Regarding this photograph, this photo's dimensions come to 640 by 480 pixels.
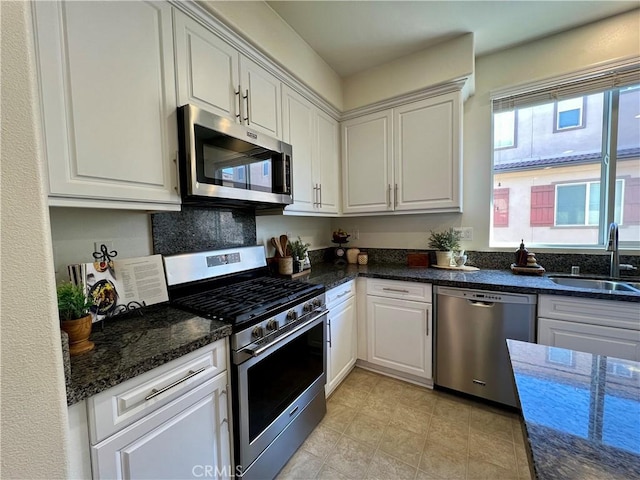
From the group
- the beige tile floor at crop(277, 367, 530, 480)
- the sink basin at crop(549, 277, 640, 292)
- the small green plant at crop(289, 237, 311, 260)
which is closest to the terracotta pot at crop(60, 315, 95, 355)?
the beige tile floor at crop(277, 367, 530, 480)

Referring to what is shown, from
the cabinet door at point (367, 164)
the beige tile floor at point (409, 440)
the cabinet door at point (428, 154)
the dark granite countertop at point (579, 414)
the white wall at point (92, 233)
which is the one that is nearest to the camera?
the dark granite countertop at point (579, 414)

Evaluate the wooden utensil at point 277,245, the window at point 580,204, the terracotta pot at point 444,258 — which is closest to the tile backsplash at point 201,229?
the wooden utensil at point 277,245

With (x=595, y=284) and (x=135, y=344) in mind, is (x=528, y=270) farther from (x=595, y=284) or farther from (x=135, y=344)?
(x=135, y=344)

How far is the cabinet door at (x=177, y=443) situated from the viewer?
80 cm

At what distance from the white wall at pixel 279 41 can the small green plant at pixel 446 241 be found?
155cm

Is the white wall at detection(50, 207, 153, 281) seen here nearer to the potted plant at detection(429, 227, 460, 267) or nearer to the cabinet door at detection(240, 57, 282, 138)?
the cabinet door at detection(240, 57, 282, 138)

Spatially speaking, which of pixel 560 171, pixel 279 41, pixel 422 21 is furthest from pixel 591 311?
pixel 279 41

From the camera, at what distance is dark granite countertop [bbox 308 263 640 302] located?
153 centimetres

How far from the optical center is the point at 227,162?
141cm

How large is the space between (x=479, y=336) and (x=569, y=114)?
1937 mm

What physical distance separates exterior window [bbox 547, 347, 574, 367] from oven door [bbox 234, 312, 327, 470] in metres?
1.06

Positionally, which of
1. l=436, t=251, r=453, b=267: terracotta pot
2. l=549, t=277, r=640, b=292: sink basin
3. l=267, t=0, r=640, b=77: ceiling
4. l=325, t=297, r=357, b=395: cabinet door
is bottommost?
l=325, t=297, r=357, b=395: cabinet door

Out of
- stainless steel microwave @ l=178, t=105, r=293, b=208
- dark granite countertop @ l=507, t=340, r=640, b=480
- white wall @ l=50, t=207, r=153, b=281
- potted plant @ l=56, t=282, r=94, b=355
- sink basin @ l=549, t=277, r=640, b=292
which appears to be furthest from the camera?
sink basin @ l=549, t=277, r=640, b=292

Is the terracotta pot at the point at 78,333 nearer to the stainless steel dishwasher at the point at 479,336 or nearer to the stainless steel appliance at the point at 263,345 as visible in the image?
the stainless steel appliance at the point at 263,345
